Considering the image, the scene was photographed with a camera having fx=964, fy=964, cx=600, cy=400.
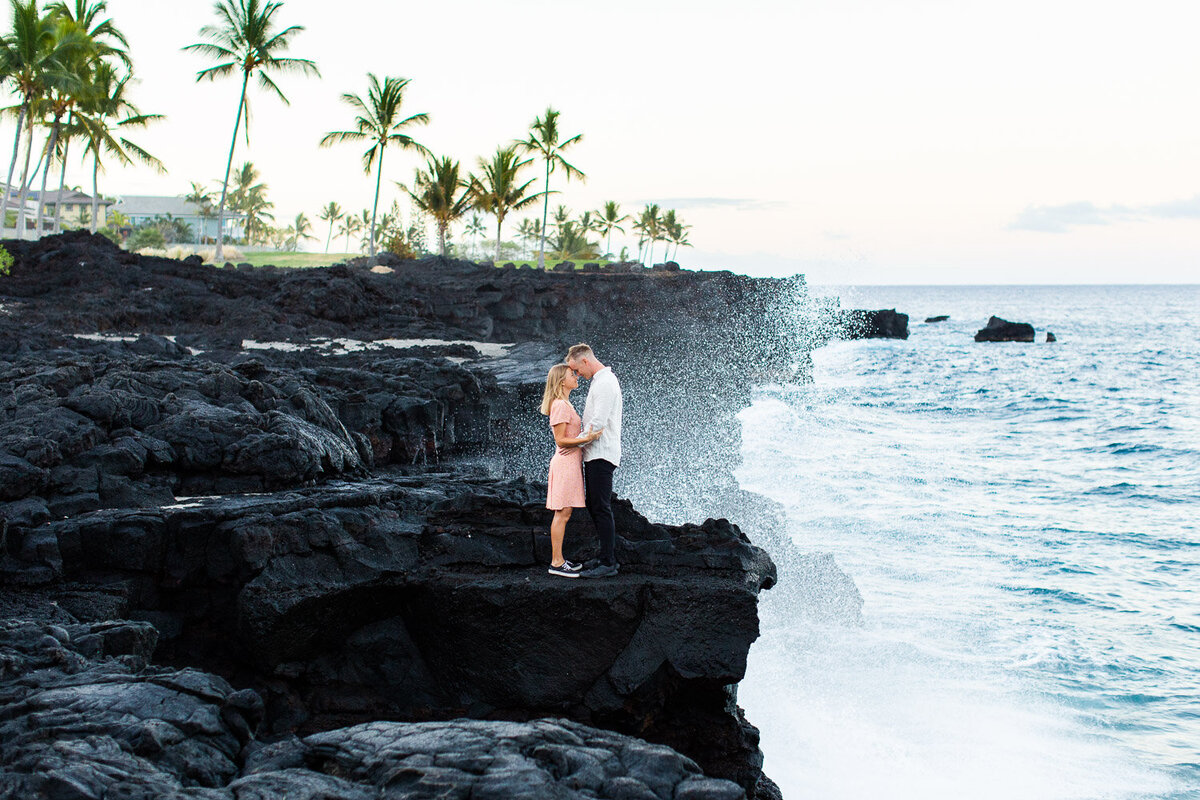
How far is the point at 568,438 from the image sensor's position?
6.80 meters

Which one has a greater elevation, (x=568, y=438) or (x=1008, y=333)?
(x=1008, y=333)

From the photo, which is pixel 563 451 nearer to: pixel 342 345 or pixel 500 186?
pixel 342 345

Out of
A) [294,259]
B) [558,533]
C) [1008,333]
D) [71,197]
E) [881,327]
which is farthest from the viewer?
[71,197]

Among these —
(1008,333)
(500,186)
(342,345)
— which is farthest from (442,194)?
(1008,333)

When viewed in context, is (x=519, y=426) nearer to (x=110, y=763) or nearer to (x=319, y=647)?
(x=319, y=647)

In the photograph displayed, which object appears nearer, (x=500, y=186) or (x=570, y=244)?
(x=500, y=186)

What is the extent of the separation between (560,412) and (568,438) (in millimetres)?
193

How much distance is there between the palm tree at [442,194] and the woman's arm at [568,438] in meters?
46.2

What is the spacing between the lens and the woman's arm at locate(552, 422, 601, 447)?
6757 mm

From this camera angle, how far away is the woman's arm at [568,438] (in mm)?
6757

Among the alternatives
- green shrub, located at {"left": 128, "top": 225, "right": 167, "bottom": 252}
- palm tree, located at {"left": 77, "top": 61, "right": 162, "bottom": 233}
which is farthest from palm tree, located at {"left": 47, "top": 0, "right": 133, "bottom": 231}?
green shrub, located at {"left": 128, "top": 225, "right": 167, "bottom": 252}

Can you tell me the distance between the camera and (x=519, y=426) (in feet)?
57.0

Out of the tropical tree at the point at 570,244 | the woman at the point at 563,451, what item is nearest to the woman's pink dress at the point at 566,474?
the woman at the point at 563,451

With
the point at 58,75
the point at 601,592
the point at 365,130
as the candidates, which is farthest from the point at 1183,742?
the point at 365,130
